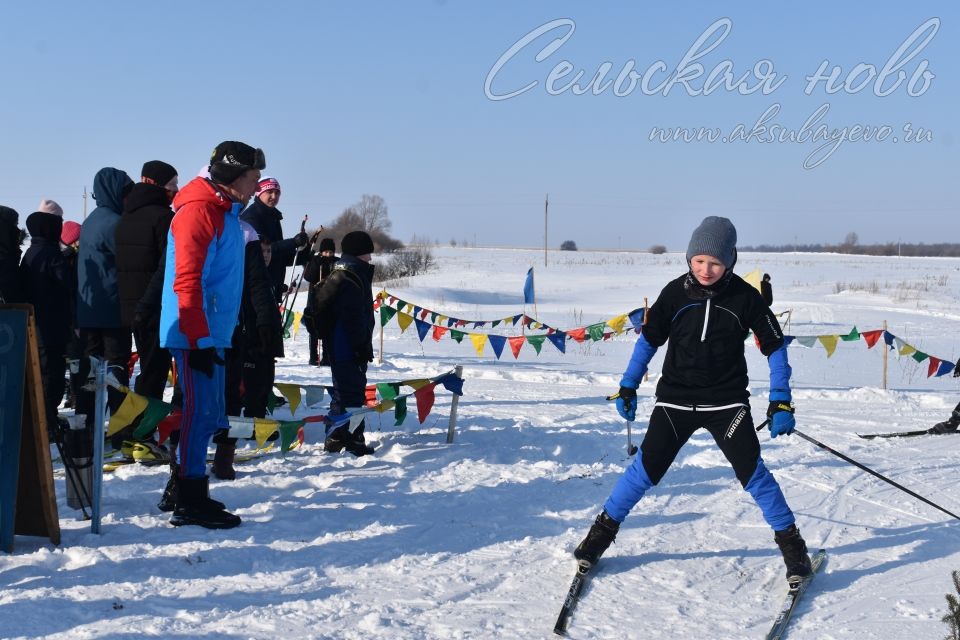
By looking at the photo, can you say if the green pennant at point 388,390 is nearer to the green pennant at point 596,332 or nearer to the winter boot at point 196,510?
the winter boot at point 196,510

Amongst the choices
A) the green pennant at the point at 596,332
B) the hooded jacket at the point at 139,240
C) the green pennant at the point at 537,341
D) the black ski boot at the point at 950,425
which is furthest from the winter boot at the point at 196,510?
the green pennant at the point at 596,332

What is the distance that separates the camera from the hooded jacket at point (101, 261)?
6184 millimetres

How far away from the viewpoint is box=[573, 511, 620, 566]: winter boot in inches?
177

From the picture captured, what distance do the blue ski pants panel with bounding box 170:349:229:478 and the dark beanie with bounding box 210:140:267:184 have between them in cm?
98

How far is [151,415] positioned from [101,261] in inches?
61.6

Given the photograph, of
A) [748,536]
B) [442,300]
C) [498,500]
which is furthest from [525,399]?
[442,300]

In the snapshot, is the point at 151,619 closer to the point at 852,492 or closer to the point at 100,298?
the point at 100,298

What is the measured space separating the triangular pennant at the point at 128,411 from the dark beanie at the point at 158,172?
1.64 m

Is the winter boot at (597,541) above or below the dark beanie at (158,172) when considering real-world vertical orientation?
below

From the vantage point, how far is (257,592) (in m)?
4.08

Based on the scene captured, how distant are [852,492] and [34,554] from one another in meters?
5.23

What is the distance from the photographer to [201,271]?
4.73 m

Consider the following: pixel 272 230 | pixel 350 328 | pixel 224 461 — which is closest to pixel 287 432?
pixel 224 461

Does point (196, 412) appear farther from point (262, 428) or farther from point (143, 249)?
point (143, 249)
